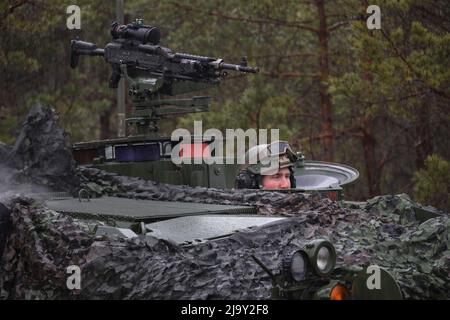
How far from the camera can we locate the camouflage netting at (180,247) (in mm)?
5477

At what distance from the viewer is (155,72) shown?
9133 millimetres

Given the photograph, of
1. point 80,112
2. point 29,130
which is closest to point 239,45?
point 80,112

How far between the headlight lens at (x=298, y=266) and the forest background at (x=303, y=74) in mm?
8382

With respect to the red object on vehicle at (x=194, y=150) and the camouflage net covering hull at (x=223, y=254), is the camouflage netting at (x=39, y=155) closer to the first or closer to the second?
the camouflage net covering hull at (x=223, y=254)

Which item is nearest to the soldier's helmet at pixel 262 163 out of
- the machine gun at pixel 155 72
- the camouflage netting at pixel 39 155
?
the machine gun at pixel 155 72

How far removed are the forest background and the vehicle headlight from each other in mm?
8232

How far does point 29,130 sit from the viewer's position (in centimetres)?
745

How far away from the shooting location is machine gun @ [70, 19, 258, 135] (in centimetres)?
896

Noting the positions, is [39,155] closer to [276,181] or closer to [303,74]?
[276,181]

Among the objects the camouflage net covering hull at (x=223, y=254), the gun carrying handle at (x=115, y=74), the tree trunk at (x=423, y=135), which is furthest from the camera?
the tree trunk at (x=423, y=135)

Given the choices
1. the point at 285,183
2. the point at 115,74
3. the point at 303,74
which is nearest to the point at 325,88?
the point at 303,74

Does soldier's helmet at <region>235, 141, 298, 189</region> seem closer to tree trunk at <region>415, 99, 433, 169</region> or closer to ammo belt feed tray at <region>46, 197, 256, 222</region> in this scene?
ammo belt feed tray at <region>46, 197, 256, 222</region>

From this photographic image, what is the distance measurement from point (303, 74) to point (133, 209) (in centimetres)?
1244
